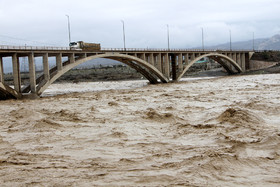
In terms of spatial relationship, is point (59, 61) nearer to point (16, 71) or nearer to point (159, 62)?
point (16, 71)

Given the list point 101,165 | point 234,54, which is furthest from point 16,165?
point 234,54

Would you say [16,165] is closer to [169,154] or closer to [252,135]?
[169,154]

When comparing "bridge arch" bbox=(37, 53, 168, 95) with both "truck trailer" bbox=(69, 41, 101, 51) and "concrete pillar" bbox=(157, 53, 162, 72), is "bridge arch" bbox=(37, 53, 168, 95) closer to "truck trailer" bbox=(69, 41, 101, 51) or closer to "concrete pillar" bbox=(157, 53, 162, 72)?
"concrete pillar" bbox=(157, 53, 162, 72)

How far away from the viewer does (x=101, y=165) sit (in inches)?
321

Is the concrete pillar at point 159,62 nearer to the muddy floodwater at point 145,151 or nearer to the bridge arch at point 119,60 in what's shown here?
the bridge arch at point 119,60

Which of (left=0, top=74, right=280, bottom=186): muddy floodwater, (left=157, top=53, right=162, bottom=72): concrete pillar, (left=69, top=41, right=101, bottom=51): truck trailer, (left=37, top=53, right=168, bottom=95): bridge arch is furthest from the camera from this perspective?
(left=157, top=53, right=162, bottom=72): concrete pillar

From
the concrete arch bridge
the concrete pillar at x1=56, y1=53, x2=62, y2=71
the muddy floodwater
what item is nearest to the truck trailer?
the concrete arch bridge

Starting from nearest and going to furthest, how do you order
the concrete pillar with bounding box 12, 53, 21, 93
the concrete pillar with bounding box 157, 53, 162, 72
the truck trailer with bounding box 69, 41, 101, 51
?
Answer: the concrete pillar with bounding box 12, 53, 21, 93 < the truck trailer with bounding box 69, 41, 101, 51 < the concrete pillar with bounding box 157, 53, 162, 72

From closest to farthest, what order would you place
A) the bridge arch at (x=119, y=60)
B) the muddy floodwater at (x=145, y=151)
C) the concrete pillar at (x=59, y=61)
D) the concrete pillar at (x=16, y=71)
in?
the muddy floodwater at (x=145, y=151)
the concrete pillar at (x=16, y=71)
the bridge arch at (x=119, y=60)
the concrete pillar at (x=59, y=61)

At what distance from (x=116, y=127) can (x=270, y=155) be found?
7.00 metres

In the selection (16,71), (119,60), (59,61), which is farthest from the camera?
(119,60)

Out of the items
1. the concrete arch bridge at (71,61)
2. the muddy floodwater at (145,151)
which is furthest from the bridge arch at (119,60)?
the muddy floodwater at (145,151)

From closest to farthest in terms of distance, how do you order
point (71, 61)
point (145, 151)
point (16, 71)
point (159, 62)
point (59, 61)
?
point (145, 151) < point (16, 71) < point (59, 61) < point (71, 61) < point (159, 62)

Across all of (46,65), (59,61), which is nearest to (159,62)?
(59,61)
